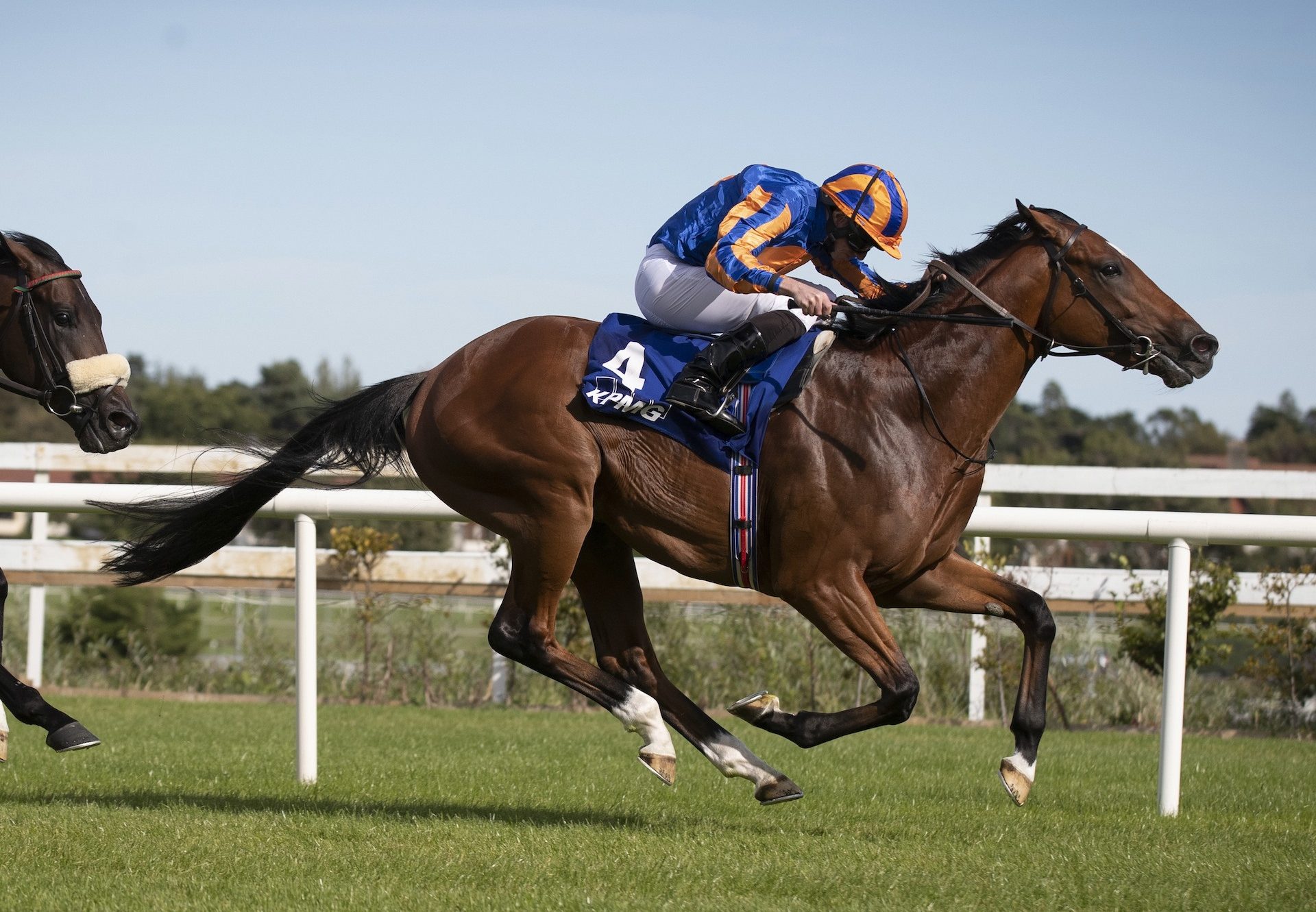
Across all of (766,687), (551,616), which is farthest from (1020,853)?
(766,687)

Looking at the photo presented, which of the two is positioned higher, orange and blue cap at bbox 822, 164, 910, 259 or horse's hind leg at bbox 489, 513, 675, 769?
orange and blue cap at bbox 822, 164, 910, 259

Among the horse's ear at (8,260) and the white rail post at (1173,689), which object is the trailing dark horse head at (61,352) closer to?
the horse's ear at (8,260)

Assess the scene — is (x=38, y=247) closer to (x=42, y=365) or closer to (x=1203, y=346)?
(x=42, y=365)

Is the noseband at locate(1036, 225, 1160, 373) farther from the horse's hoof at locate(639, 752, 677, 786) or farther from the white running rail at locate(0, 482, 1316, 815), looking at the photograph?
the horse's hoof at locate(639, 752, 677, 786)

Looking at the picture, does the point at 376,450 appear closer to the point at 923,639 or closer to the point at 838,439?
the point at 838,439

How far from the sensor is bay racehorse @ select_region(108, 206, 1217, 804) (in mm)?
4254

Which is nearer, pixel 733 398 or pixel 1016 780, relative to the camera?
pixel 1016 780

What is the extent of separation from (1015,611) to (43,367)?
10.8 ft

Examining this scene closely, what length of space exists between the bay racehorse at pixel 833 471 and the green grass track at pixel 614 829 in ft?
1.29

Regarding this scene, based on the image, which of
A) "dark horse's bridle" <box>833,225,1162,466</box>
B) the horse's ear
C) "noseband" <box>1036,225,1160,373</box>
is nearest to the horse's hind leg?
"dark horse's bridle" <box>833,225,1162,466</box>

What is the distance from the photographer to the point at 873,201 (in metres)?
4.54

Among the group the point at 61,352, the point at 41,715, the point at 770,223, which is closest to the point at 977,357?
the point at 770,223

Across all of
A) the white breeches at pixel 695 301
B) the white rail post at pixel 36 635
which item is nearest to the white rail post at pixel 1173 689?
the white breeches at pixel 695 301

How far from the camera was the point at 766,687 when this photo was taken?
827 centimetres
